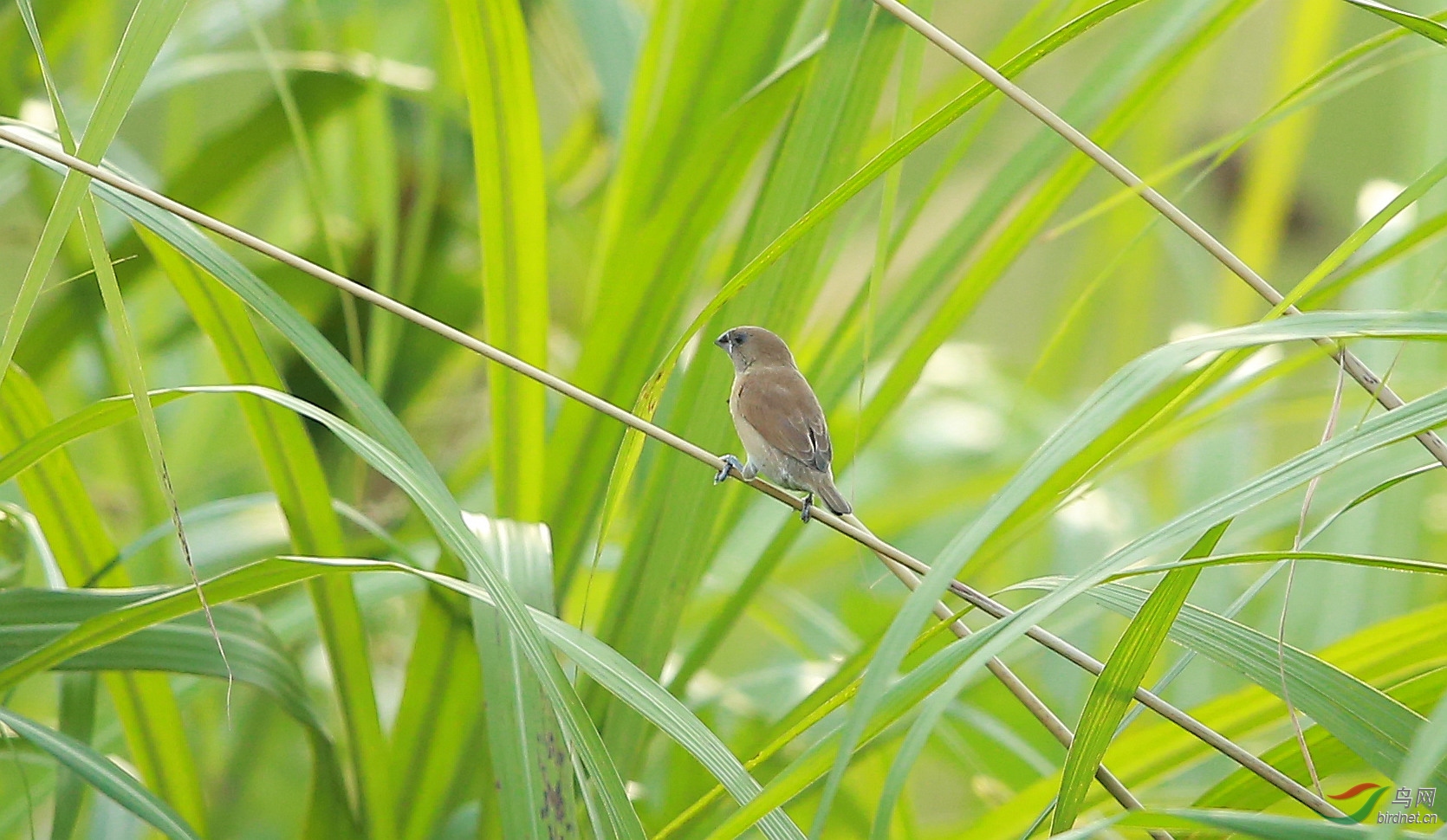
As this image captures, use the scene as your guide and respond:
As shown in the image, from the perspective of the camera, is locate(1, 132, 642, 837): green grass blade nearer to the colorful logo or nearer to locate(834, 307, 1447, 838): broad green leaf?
locate(834, 307, 1447, 838): broad green leaf

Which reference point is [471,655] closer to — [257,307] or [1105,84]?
[257,307]

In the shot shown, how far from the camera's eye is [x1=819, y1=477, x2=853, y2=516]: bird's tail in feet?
3.44

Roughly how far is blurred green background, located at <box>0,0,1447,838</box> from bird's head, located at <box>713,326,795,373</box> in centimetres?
2

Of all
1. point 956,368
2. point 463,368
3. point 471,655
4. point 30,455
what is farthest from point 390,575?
point 956,368

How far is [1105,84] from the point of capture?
1138 millimetres

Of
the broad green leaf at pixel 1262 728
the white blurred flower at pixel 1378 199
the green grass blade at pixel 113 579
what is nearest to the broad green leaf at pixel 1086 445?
the broad green leaf at pixel 1262 728

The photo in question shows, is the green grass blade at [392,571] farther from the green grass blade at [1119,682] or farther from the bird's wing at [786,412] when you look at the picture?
the bird's wing at [786,412]

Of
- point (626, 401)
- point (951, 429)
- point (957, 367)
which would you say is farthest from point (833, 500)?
point (951, 429)

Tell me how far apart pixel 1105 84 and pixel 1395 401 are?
0.47 metres

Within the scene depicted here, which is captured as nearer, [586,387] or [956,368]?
[586,387]

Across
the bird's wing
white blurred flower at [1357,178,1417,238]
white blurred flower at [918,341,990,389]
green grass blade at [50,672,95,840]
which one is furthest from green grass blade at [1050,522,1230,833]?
white blurred flower at [918,341,990,389]

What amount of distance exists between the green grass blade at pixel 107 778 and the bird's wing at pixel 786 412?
1.94 ft

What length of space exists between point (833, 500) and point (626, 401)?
226mm

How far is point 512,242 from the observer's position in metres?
Answer: 1.01
